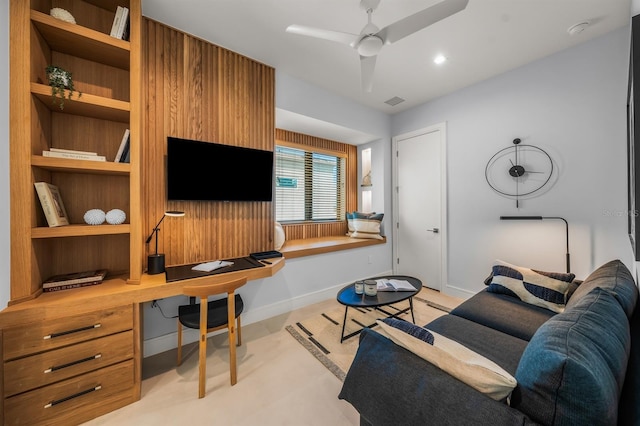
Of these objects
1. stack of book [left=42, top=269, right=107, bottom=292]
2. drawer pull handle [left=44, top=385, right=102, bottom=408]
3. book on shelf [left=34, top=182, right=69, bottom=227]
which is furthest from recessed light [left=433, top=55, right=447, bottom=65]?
drawer pull handle [left=44, top=385, right=102, bottom=408]

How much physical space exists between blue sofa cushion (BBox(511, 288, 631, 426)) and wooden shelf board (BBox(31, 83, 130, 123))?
259 cm

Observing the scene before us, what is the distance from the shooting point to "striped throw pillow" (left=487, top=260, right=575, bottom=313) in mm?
1936

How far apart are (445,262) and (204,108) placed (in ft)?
11.8

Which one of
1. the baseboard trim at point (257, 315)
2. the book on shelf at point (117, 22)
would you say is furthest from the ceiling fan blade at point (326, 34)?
the baseboard trim at point (257, 315)

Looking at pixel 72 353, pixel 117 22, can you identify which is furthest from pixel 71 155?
pixel 72 353

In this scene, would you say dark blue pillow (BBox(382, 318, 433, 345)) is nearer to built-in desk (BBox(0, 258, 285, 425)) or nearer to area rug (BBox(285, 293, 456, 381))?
area rug (BBox(285, 293, 456, 381))

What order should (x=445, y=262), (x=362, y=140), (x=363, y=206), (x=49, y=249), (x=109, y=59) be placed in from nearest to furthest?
(x=49, y=249), (x=109, y=59), (x=445, y=262), (x=362, y=140), (x=363, y=206)

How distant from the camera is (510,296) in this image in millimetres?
2176

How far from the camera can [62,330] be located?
1.44 meters

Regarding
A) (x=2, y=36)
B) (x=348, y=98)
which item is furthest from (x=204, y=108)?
(x=348, y=98)

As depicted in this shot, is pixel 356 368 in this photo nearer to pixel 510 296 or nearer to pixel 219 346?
pixel 219 346

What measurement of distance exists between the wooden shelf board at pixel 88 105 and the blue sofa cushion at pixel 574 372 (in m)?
2.59

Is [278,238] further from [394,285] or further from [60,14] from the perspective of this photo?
[60,14]

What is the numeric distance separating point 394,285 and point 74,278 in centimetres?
258
